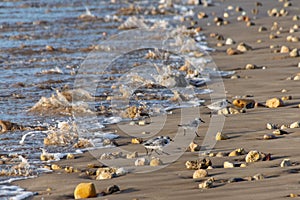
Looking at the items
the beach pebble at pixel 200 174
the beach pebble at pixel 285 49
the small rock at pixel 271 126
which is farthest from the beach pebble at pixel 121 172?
the beach pebble at pixel 285 49

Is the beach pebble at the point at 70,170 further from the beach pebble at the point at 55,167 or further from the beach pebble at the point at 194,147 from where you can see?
the beach pebble at the point at 194,147

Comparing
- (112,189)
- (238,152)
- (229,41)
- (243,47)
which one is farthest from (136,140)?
(229,41)

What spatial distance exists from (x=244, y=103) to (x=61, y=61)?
14.9 feet

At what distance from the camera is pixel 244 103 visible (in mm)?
7305

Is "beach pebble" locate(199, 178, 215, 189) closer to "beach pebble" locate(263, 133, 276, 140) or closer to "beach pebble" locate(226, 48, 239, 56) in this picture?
"beach pebble" locate(263, 133, 276, 140)

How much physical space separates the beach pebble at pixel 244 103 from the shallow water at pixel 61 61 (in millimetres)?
575

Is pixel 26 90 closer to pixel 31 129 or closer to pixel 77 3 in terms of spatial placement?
pixel 31 129

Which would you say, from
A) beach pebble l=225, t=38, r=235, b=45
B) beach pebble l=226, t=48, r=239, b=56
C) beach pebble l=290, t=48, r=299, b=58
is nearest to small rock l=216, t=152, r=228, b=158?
beach pebble l=290, t=48, r=299, b=58

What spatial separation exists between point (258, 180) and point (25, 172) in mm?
1583

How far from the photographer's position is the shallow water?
7457 mm

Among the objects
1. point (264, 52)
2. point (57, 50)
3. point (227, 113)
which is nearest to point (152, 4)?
point (57, 50)

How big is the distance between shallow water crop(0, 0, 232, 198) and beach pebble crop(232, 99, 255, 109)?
0.58m

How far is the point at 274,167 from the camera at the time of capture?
4.96 metres

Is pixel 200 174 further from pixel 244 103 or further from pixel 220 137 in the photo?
pixel 244 103
